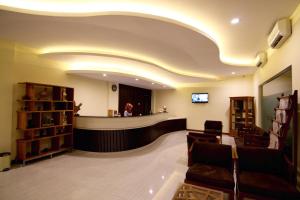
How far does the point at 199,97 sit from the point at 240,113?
7.25 feet

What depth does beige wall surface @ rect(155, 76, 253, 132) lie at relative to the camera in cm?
798

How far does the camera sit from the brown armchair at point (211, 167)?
2.32 meters

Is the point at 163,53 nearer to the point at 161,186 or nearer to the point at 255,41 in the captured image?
the point at 255,41

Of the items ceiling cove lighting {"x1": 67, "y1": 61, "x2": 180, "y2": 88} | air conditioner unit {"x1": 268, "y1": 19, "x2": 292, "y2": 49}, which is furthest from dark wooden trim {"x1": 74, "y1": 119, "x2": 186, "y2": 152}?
air conditioner unit {"x1": 268, "y1": 19, "x2": 292, "y2": 49}

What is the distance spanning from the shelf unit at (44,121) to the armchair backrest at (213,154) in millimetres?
3832

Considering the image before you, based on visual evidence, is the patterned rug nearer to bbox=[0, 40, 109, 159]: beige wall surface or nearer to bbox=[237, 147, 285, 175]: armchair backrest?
bbox=[237, 147, 285, 175]: armchair backrest

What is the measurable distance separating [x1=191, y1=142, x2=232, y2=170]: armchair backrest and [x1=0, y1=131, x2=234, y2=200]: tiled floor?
0.66 m

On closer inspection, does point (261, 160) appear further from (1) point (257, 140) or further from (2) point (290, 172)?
(1) point (257, 140)

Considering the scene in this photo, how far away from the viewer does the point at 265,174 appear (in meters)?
2.46

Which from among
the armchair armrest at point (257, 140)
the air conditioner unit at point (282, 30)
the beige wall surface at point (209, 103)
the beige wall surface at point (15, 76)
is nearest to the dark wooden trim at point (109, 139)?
the beige wall surface at point (15, 76)

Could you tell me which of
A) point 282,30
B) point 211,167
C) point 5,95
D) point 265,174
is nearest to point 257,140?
point 265,174

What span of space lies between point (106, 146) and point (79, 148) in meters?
0.94

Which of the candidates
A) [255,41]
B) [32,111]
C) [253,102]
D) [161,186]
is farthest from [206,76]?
[32,111]

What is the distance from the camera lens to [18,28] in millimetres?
Answer: 3051
